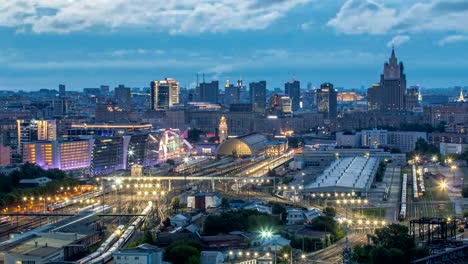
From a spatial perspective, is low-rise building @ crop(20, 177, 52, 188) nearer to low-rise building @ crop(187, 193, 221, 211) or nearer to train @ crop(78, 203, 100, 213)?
train @ crop(78, 203, 100, 213)

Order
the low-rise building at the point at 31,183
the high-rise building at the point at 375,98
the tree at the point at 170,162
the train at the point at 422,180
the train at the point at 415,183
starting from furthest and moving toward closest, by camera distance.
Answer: the high-rise building at the point at 375,98 < the tree at the point at 170,162 < the low-rise building at the point at 31,183 < the train at the point at 422,180 < the train at the point at 415,183

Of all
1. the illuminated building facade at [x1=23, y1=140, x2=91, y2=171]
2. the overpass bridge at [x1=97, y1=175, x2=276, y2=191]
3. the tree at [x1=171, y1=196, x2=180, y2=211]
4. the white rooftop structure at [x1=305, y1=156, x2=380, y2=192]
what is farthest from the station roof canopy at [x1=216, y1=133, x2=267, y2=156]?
the tree at [x1=171, y1=196, x2=180, y2=211]

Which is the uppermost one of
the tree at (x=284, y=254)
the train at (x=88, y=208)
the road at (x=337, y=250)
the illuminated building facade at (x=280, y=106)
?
the illuminated building facade at (x=280, y=106)

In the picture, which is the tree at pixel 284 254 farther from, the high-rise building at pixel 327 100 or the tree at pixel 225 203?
the high-rise building at pixel 327 100

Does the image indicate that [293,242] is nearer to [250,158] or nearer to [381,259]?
[381,259]

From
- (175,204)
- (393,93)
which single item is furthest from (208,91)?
(175,204)

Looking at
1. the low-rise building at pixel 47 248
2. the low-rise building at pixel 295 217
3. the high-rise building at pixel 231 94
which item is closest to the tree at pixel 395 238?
the low-rise building at pixel 295 217

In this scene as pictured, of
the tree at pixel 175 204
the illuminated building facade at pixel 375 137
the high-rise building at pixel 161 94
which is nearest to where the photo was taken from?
the tree at pixel 175 204
